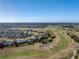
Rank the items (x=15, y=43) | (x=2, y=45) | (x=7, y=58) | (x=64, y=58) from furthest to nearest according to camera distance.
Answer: (x=15, y=43) → (x=2, y=45) → (x=7, y=58) → (x=64, y=58)

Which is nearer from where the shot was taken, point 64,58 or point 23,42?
point 64,58

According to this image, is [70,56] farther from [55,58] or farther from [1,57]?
[1,57]

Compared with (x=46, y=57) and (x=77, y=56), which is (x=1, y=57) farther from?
(x=77, y=56)

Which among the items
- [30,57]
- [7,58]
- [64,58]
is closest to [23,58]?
[30,57]

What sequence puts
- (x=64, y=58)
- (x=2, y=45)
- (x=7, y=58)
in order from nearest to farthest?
(x=64, y=58) → (x=7, y=58) → (x=2, y=45)

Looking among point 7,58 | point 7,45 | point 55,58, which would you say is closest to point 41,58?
point 55,58

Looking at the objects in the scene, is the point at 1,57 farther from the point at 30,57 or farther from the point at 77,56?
the point at 77,56

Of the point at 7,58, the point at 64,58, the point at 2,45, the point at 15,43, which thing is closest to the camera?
the point at 64,58

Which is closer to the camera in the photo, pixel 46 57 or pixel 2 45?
pixel 46 57
